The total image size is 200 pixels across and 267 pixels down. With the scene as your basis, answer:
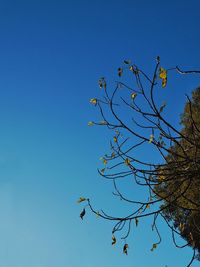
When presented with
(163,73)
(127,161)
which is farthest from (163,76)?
(127,161)

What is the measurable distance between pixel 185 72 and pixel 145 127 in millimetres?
1275

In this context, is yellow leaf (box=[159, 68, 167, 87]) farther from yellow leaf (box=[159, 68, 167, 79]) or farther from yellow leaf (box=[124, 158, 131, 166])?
yellow leaf (box=[124, 158, 131, 166])

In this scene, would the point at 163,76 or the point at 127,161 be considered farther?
the point at 127,161

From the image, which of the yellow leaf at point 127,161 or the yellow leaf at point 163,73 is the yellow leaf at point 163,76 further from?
the yellow leaf at point 127,161

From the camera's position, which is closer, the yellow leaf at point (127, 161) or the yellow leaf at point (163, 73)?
the yellow leaf at point (163, 73)

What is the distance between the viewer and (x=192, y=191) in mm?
13703

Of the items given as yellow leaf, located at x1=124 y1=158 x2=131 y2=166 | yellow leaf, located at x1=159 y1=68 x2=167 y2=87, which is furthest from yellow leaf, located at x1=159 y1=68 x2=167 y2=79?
yellow leaf, located at x1=124 y1=158 x2=131 y2=166

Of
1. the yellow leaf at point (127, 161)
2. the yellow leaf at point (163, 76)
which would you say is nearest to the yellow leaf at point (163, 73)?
the yellow leaf at point (163, 76)

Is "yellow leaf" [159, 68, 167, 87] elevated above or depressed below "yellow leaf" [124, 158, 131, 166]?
below

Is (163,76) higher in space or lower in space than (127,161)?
lower

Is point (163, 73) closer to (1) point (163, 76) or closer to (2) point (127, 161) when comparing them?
(1) point (163, 76)

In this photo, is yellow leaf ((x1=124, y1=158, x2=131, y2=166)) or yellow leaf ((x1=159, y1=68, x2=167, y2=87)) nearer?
yellow leaf ((x1=159, y1=68, x2=167, y2=87))

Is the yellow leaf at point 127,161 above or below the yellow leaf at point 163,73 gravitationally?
above

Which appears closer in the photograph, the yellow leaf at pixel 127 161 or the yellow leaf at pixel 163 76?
the yellow leaf at pixel 163 76
